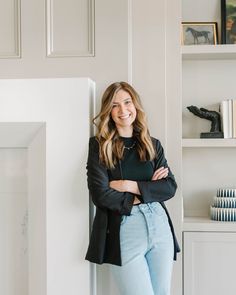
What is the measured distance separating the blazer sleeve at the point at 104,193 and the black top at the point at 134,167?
95 millimetres

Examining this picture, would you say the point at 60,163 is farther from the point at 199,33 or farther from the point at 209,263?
the point at 199,33

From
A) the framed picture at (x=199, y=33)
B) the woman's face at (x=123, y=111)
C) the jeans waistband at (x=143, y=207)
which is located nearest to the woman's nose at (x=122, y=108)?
the woman's face at (x=123, y=111)

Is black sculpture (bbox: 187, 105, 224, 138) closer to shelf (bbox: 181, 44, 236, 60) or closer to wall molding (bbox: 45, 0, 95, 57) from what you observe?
shelf (bbox: 181, 44, 236, 60)

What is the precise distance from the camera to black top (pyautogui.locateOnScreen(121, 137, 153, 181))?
2139 millimetres

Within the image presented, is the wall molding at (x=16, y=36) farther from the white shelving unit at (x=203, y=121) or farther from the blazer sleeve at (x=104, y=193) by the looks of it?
the white shelving unit at (x=203, y=121)

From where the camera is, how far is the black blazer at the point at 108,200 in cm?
205

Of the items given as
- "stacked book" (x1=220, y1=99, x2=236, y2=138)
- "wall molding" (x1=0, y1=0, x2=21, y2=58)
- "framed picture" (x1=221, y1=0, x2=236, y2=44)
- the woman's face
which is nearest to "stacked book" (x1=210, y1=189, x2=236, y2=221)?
"stacked book" (x1=220, y1=99, x2=236, y2=138)

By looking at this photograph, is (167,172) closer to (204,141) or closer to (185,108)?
(204,141)

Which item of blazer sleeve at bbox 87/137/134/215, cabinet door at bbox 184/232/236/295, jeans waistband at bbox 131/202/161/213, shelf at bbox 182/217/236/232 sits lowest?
cabinet door at bbox 184/232/236/295

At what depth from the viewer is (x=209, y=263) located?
2443 mm

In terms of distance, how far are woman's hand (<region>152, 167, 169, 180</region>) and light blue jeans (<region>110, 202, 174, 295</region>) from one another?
0.13 meters

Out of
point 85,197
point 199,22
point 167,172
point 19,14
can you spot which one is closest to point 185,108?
point 199,22

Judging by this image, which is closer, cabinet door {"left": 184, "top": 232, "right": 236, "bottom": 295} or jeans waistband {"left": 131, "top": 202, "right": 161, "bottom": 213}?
jeans waistband {"left": 131, "top": 202, "right": 161, "bottom": 213}

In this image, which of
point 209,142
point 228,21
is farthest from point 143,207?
point 228,21
